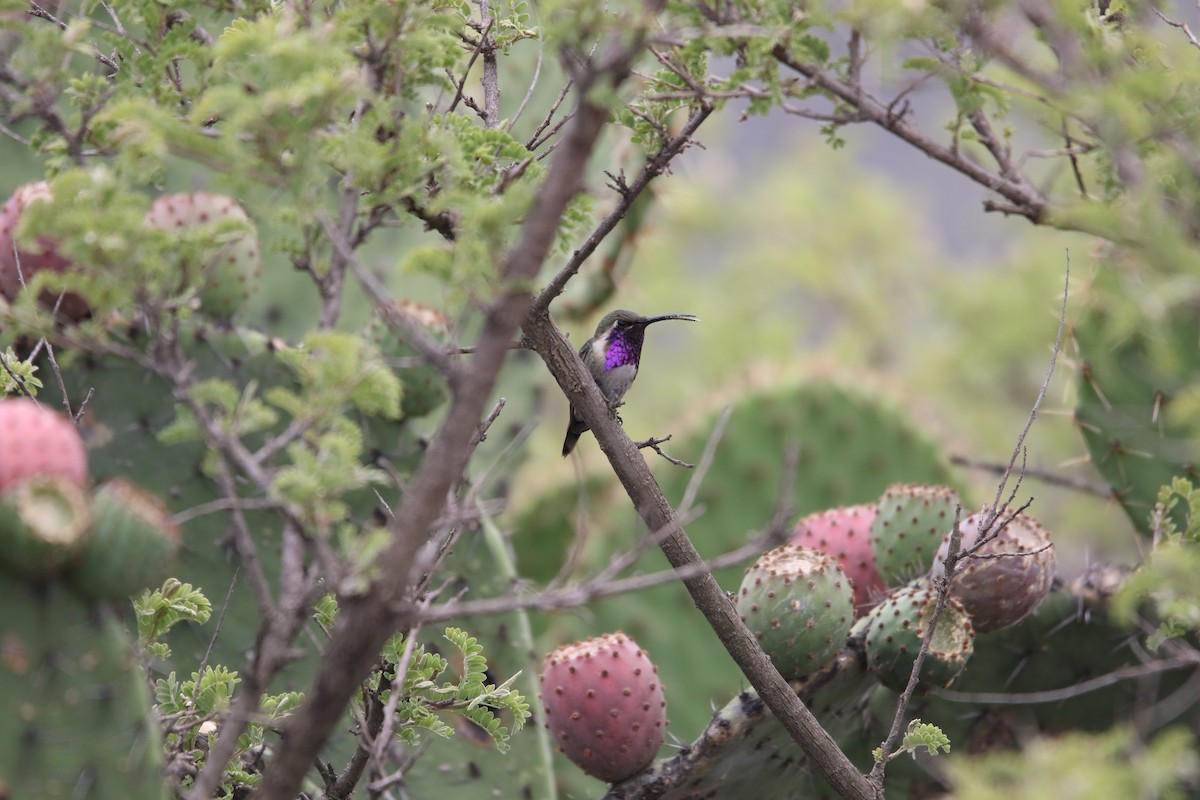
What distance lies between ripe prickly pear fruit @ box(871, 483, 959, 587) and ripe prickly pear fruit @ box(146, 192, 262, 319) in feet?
3.62

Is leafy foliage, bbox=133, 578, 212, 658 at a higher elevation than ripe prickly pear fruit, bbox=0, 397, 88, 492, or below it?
below

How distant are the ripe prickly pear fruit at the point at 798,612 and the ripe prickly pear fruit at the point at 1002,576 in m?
0.16

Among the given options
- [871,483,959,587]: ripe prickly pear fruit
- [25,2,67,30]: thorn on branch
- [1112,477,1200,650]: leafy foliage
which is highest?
[1112,477,1200,650]: leafy foliage

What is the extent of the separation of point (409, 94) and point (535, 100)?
2315 millimetres

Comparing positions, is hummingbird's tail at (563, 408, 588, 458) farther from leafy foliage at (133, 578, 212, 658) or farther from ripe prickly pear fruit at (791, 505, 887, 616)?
leafy foliage at (133, 578, 212, 658)

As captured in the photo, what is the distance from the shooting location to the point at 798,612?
178cm

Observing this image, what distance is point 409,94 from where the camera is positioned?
141cm

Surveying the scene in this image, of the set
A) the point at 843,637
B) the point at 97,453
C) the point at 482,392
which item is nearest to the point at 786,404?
the point at 843,637

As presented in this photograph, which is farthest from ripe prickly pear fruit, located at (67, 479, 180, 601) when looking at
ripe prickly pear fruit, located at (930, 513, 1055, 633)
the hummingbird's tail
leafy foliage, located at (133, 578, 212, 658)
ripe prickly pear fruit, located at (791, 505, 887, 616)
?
the hummingbird's tail

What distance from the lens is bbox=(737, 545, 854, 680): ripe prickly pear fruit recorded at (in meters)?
1.79

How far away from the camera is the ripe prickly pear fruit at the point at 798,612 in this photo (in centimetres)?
179

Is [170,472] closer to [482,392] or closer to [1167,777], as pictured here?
[482,392]

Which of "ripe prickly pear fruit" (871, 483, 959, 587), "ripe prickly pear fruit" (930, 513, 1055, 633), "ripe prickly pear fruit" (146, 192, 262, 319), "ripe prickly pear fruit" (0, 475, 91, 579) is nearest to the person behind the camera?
"ripe prickly pear fruit" (0, 475, 91, 579)

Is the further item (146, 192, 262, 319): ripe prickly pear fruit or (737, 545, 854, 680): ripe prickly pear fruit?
(737, 545, 854, 680): ripe prickly pear fruit
